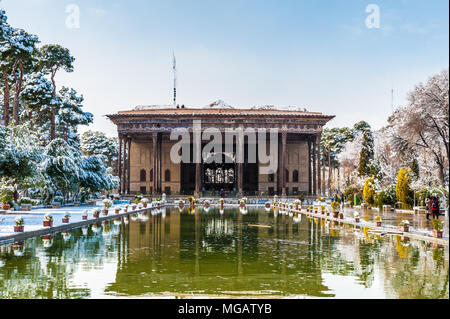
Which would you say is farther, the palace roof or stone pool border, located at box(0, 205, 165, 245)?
the palace roof

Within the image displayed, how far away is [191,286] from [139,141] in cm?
5122

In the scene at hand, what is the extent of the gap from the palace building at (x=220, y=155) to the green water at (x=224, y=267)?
35.5 m

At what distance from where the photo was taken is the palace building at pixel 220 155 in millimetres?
52031

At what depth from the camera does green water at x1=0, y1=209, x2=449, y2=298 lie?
8312mm

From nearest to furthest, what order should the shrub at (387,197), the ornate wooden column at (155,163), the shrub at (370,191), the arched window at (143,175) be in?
1. the shrub at (387,197)
2. the shrub at (370,191)
3. the ornate wooden column at (155,163)
4. the arched window at (143,175)

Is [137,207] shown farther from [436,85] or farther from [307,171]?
[307,171]

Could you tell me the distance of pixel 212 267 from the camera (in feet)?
35.0

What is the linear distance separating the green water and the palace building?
35.5 metres

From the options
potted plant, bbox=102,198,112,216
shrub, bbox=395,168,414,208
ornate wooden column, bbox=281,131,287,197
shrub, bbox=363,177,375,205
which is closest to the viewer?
potted plant, bbox=102,198,112,216

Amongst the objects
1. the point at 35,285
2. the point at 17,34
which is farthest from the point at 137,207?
the point at 35,285

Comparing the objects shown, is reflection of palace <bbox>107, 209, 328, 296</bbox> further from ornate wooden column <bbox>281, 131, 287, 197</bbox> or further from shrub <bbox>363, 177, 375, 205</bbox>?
ornate wooden column <bbox>281, 131, 287, 197</bbox>

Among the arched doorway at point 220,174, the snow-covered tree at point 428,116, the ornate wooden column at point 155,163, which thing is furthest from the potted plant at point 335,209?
the arched doorway at point 220,174

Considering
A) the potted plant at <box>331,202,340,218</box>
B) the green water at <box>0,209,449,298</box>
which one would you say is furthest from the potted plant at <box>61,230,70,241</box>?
the potted plant at <box>331,202,340,218</box>

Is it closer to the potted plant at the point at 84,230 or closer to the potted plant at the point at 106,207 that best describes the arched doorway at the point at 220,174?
the potted plant at the point at 106,207
